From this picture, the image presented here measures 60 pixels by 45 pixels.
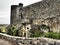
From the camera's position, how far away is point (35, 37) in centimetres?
1376

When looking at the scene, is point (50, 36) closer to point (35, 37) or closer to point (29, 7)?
point (35, 37)

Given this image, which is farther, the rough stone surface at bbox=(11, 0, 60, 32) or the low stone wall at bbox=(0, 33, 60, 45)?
the rough stone surface at bbox=(11, 0, 60, 32)

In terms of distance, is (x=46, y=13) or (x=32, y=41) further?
(x=46, y=13)

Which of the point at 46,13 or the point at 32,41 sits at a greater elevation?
the point at 46,13

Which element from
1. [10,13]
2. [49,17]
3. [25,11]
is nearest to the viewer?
[49,17]

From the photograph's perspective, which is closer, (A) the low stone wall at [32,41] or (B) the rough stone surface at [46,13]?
(A) the low stone wall at [32,41]

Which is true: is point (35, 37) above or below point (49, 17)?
below

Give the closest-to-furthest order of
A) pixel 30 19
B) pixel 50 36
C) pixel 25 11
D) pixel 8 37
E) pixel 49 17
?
1. pixel 50 36
2. pixel 8 37
3. pixel 49 17
4. pixel 30 19
5. pixel 25 11

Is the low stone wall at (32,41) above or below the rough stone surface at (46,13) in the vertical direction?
below

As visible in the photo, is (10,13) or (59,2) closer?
(59,2)

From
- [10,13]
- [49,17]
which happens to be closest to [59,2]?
[49,17]

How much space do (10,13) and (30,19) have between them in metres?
6.37

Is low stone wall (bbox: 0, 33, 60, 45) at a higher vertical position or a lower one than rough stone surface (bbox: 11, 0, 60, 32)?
lower

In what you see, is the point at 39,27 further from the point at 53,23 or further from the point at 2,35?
the point at 2,35
